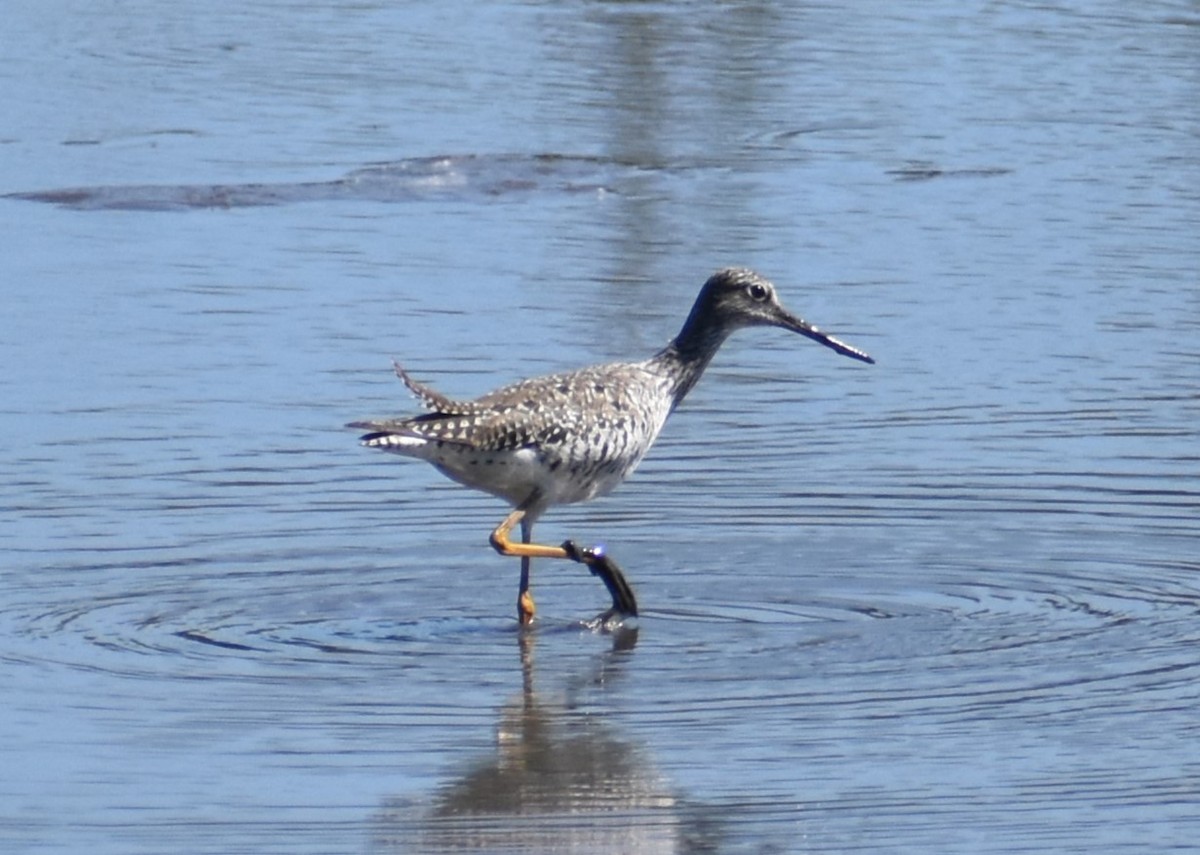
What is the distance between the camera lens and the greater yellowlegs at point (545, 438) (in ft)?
28.5

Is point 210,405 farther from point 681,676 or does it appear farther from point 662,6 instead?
point 662,6

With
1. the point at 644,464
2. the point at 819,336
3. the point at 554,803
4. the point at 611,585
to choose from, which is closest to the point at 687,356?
the point at 819,336

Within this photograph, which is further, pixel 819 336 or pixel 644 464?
pixel 644 464

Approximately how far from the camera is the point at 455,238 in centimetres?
1343

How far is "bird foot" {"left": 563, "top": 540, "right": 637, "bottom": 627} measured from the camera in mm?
8820

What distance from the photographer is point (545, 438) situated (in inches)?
352

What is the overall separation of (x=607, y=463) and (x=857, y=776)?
218 cm

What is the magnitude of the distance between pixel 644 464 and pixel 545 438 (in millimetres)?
1635

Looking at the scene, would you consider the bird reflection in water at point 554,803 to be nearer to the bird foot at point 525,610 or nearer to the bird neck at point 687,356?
the bird foot at point 525,610

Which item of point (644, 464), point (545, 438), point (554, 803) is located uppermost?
point (545, 438)

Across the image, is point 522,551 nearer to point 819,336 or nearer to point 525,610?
point 525,610

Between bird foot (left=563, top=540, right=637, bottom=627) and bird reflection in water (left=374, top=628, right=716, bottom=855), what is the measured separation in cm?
94

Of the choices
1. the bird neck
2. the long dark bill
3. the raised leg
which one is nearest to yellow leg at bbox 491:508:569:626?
the raised leg

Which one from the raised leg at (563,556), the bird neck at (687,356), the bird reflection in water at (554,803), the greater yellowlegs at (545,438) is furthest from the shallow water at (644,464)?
the bird neck at (687,356)
